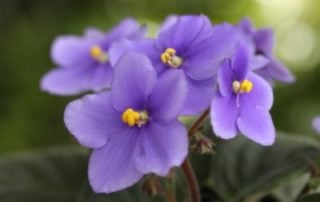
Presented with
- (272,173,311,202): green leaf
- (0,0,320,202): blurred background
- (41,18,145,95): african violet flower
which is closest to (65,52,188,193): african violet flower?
(41,18,145,95): african violet flower

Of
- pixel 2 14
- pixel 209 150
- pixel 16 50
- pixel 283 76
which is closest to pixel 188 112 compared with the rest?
pixel 209 150

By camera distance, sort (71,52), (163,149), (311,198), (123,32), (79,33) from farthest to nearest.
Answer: (79,33), (71,52), (123,32), (311,198), (163,149)

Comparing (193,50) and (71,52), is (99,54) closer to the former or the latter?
(71,52)

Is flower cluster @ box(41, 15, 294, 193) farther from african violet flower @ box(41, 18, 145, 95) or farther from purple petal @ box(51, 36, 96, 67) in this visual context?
purple petal @ box(51, 36, 96, 67)

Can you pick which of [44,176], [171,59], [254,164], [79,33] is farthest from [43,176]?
[79,33]

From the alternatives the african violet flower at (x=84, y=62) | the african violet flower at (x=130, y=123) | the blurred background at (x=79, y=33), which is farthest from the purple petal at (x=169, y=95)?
the blurred background at (x=79, y=33)

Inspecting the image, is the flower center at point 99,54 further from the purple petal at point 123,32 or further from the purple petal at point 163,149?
the purple petal at point 163,149

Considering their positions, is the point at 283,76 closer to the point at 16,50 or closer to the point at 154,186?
the point at 154,186
